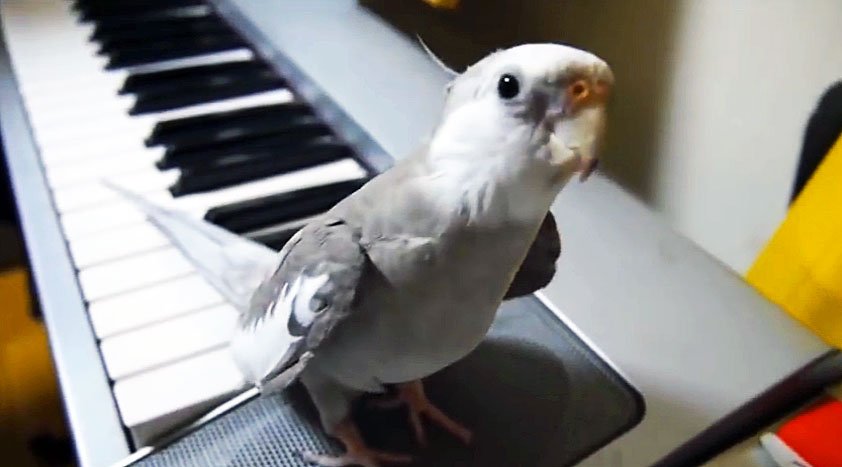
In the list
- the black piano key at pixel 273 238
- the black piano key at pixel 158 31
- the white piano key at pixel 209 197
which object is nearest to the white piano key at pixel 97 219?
the white piano key at pixel 209 197

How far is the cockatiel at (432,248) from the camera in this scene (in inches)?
13.0

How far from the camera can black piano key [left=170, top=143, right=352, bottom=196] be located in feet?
2.41

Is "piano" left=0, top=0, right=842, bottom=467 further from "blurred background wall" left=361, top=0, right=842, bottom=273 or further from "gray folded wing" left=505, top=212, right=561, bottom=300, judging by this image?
"blurred background wall" left=361, top=0, right=842, bottom=273

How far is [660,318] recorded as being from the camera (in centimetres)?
54

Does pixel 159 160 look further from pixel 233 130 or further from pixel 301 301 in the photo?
pixel 301 301

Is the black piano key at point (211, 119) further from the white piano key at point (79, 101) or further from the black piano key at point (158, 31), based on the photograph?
the black piano key at point (158, 31)

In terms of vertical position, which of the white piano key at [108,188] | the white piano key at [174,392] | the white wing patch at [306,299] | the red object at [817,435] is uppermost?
the white wing patch at [306,299]

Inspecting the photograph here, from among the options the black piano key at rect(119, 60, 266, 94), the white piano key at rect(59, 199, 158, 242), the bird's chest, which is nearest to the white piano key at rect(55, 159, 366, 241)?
the white piano key at rect(59, 199, 158, 242)

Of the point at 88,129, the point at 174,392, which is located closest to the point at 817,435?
the point at 174,392

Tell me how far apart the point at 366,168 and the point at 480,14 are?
0.50 meters

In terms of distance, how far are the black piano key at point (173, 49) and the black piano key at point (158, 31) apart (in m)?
0.01

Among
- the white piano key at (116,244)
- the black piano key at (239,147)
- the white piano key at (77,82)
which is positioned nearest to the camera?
the white piano key at (116,244)

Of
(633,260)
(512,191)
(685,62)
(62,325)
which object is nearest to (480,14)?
(685,62)

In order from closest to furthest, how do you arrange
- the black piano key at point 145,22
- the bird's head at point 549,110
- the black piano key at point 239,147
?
1. the bird's head at point 549,110
2. the black piano key at point 239,147
3. the black piano key at point 145,22
